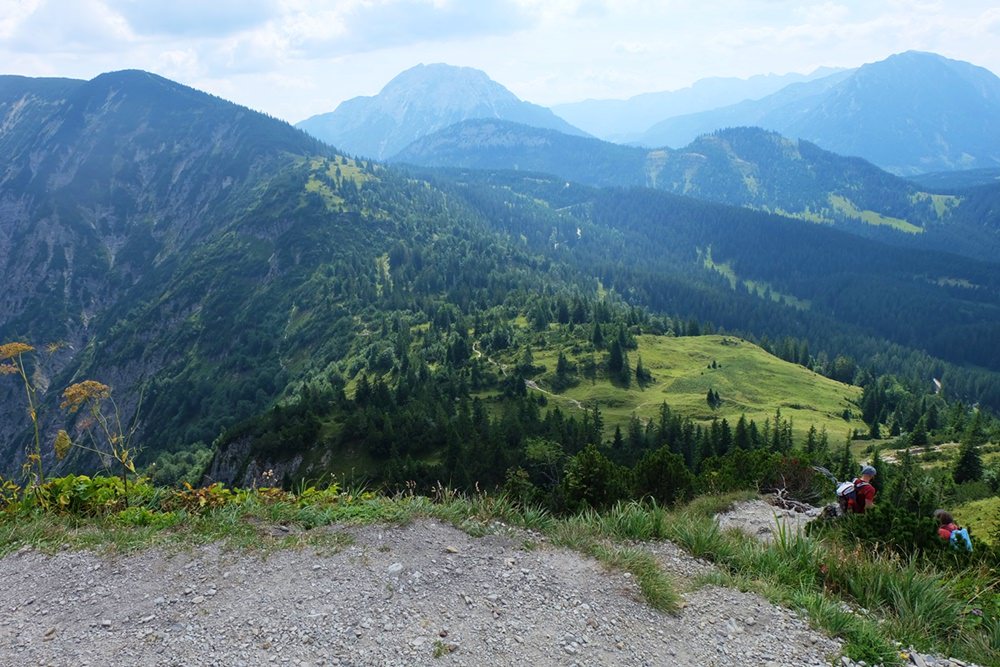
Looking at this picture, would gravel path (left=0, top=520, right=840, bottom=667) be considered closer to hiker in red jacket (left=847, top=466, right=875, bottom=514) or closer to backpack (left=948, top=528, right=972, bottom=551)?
backpack (left=948, top=528, right=972, bottom=551)

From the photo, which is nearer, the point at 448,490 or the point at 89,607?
the point at 89,607

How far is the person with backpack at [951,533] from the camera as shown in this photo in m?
15.4

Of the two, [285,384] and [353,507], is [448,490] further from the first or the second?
[285,384]

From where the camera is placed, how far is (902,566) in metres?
12.8

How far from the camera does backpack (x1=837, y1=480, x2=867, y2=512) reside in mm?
19406

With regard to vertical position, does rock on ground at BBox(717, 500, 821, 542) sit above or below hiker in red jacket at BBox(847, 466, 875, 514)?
below

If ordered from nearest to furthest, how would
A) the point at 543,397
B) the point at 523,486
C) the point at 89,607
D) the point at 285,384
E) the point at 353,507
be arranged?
the point at 89,607
the point at 353,507
the point at 523,486
the point at 543,397
the point at 285,384

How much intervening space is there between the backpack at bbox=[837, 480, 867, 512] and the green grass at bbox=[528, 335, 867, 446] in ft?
302

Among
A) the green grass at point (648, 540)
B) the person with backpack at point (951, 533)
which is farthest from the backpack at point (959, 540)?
the green grass at point (648, 540)

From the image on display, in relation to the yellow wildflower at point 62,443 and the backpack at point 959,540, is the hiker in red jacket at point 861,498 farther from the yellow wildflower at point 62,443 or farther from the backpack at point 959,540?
the yellow wildflower at point 62,443

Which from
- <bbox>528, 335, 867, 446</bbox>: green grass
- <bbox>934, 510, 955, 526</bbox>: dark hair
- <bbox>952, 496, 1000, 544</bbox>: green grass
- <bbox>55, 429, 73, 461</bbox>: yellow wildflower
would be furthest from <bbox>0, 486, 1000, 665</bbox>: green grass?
<bbox>528, 335, 867, 446</bbox>: green grass

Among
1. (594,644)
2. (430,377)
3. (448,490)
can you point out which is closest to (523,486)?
(448,490)

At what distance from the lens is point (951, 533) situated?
1652 centimetres

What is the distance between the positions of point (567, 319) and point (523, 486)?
514ft
